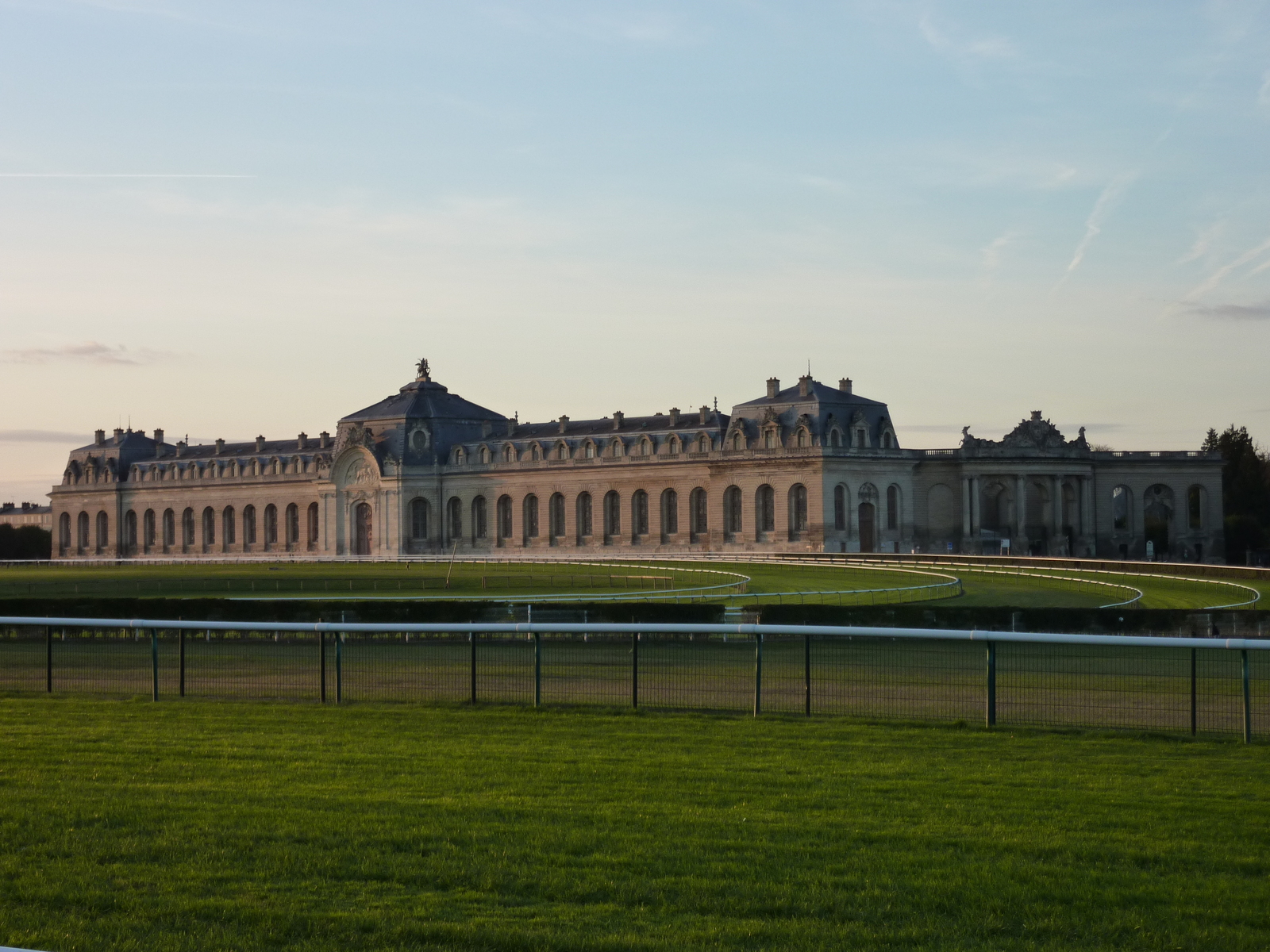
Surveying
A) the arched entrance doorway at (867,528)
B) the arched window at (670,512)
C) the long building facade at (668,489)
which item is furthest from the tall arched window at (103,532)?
the arched entrance doorway at (867,528)

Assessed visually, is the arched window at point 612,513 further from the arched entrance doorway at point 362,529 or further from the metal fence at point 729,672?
the metal fence at point 729,672

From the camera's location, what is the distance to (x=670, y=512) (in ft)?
323

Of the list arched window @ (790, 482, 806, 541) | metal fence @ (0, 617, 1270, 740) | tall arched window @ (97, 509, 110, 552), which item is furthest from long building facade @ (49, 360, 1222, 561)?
metal fence @ (0, 617, 1270, 740)

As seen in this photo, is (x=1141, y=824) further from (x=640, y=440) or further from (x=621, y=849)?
(x=640, y=440)

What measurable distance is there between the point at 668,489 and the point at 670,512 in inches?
63.7

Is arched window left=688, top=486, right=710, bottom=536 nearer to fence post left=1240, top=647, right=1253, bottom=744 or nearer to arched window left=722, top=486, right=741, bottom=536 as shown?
arched window left=722, top=486, right=741, bottom=536

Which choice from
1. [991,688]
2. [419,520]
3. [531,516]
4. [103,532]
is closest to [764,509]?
[531,516]

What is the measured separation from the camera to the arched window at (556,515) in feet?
341

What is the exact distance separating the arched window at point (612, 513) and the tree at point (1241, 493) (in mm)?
37882

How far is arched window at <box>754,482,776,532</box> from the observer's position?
91.9 metres

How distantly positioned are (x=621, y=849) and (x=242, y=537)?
115300 millimetres

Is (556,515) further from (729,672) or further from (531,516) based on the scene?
(729,672)

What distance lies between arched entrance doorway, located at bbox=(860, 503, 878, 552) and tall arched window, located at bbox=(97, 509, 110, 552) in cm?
7088

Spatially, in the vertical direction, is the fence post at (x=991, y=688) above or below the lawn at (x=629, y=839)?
above
